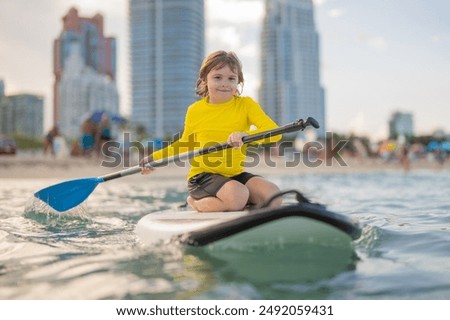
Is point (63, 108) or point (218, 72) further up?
point (63, 108)

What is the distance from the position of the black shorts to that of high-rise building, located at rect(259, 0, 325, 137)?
204 ft

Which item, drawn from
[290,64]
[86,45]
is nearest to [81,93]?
[86,45]

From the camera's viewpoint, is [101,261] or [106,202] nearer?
[101,261]

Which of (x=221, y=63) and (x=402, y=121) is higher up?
(x=402, y=121)

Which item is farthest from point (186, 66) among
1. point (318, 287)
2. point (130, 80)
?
point (318, 287)

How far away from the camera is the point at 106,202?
5801mm

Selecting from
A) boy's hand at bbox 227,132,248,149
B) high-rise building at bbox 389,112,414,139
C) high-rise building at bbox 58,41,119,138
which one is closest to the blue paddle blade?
boy's hand at bbox 227,132,248,149

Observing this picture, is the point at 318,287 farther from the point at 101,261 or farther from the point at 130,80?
the point at 130,80

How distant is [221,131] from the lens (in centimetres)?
293

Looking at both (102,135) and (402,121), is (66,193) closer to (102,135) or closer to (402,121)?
(102,135)

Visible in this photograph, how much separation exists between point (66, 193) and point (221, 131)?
1.51m

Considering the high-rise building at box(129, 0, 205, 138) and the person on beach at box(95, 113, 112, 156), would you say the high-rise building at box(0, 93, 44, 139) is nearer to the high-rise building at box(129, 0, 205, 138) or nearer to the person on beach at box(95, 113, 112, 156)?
the person on beach at box(95, 113, 112, 156)

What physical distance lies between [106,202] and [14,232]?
7.92ft
